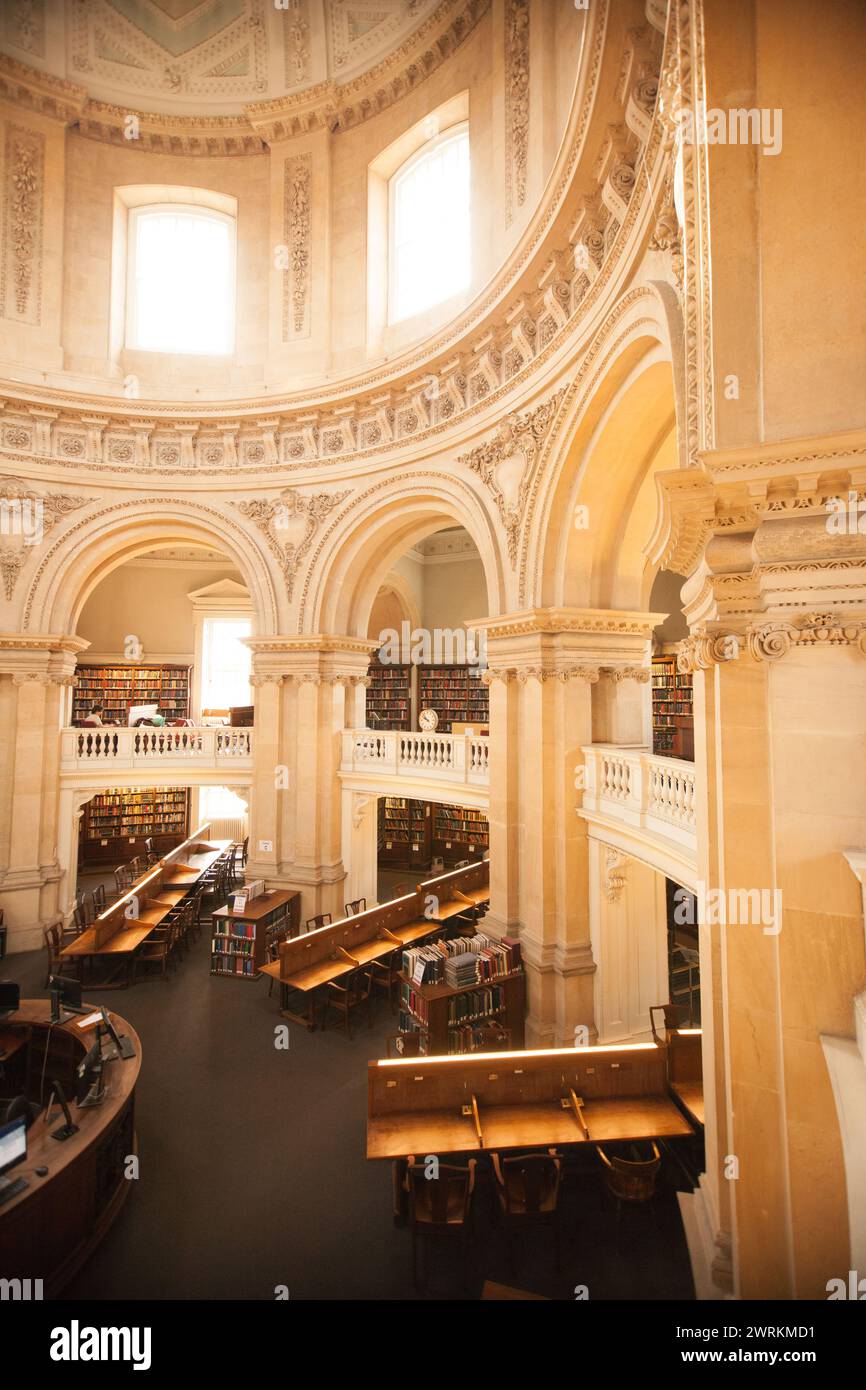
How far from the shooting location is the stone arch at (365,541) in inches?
428

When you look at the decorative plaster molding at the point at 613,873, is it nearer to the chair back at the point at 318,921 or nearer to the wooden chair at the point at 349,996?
the wooden chair at the point at 349,996

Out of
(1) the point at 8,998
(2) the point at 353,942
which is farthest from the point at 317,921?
(1) the point at 8,998

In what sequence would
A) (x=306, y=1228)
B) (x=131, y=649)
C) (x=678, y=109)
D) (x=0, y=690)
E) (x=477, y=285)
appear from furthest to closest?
(x=131, y=649), (x=0, y=690), (x=477, y=285), (x=306, y=1228), (x=678, y=109)

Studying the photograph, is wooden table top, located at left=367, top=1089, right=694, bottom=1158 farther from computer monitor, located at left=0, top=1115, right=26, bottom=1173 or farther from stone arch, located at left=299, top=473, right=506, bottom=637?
stone arch, located at left=299, top=473, right=506, bottom=637

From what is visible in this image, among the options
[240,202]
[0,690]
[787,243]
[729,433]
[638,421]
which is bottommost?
[0,690]

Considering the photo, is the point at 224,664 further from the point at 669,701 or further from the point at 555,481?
the point at 555,481

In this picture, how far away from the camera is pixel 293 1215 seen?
224 inches

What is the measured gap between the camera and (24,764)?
462 inches

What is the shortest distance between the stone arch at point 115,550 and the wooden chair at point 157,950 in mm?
5516

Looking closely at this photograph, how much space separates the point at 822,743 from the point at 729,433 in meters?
1.84

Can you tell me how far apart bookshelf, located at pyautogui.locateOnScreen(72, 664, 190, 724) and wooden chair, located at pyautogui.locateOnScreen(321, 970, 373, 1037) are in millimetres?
9815

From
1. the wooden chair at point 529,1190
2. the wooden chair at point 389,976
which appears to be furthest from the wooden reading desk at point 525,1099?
the wooden chair at point 389,976
